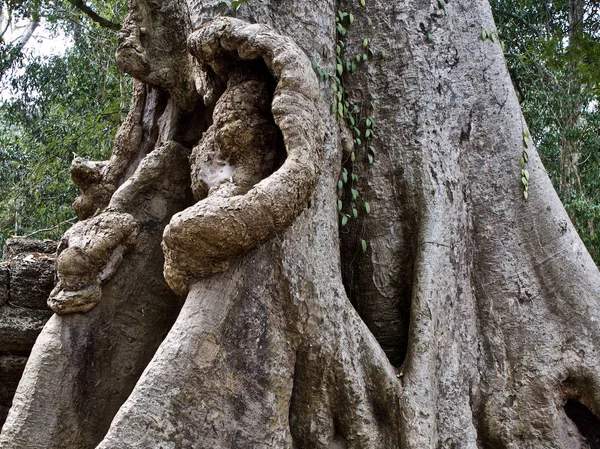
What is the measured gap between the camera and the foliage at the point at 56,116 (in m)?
8.30

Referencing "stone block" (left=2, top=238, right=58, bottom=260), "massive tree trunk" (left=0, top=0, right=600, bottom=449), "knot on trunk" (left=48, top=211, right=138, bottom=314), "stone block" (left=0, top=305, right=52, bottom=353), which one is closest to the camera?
"massive tree trunk" (left=0, top=0, right=600, bottom=449)

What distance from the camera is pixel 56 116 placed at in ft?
30.7

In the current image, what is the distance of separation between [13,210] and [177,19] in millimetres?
6440

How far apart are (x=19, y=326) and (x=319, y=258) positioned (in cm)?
205

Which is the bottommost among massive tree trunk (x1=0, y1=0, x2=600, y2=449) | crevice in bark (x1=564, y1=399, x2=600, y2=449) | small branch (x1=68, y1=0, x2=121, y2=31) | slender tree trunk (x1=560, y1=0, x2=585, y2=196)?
crevice in bark (x1=564, y1=399, x2=600, y2=449)

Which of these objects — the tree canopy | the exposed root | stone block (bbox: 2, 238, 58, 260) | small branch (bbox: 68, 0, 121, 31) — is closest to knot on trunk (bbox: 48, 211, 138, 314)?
the exposed root

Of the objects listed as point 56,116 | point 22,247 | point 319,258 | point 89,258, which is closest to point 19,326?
point 22,247

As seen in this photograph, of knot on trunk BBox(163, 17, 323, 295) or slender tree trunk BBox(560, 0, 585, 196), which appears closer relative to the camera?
knot on trunk BBox(163, 17, 323, 295)

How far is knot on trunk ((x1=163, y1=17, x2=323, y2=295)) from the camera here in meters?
2.37

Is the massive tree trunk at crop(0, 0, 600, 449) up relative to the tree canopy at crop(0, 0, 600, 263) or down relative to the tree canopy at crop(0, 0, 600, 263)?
down

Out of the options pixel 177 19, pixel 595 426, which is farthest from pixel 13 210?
pixel 595 426

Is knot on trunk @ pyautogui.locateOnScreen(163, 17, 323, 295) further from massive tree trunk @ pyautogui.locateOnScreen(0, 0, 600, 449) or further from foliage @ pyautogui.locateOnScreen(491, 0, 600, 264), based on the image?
foliage @ pyautogui.locateOnScreen(491, 0, 600, 264)

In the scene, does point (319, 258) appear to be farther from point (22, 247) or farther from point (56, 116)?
point (56, 116)

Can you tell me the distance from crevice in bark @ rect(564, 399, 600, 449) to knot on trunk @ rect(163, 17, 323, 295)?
156cm
